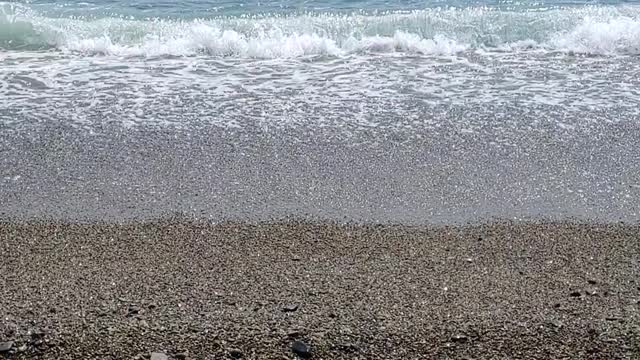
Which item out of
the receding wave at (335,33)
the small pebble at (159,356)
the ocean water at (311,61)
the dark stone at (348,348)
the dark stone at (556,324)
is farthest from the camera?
the receding wave at (335,33)

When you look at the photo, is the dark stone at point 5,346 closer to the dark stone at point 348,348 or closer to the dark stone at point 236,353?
the dark stone at point 236,353

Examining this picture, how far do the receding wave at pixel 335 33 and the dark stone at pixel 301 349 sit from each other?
700 centimetres

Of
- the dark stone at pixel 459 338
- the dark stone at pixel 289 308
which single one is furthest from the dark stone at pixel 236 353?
the dark stone at pixel 459 338

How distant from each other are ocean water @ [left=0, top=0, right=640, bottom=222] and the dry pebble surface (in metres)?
0.40

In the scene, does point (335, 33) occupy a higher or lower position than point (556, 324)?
higher

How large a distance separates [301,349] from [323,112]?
441cm

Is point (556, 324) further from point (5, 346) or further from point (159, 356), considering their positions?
point (5, 346)

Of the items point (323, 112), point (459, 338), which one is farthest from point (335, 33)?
point (459, 338)

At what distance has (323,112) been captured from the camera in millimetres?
8195

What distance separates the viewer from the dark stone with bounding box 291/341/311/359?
4.07m

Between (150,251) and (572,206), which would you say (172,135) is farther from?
(572,206)

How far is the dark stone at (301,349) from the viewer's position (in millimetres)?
4066

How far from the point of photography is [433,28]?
38.8 ft

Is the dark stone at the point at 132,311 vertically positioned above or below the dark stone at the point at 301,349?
above
